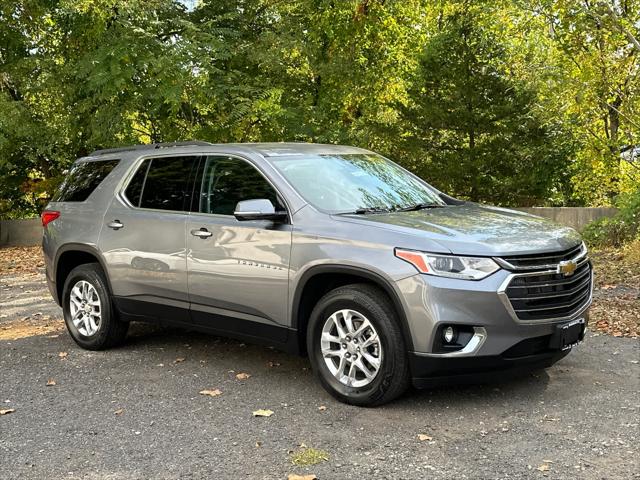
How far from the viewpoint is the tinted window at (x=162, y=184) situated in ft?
19.9

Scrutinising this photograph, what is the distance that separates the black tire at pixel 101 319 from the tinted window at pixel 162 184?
32.1 inches

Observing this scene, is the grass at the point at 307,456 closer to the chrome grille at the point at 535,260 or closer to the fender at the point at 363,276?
the fender at the point at 363,276

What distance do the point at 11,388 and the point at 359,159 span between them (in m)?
3.36

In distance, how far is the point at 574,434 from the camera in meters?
4.32

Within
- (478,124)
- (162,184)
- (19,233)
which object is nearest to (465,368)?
(162,184)

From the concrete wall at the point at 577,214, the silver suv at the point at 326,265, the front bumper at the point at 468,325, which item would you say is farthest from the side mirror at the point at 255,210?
the concrete wall at the point at 577,214

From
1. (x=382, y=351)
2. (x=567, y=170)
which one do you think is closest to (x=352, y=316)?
(x=382, y=351)

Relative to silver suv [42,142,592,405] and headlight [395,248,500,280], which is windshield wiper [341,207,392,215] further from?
headlight [395,248,500,280]

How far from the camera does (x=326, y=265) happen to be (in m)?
4.92

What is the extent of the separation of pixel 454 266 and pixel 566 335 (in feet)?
3.14

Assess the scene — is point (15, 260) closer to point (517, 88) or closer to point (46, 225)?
point (46, 225)

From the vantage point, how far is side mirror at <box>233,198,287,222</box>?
5.08 metres

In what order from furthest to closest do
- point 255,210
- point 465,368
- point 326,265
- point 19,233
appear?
point 19,233 → point 255,210 → point 326,265 → point 465,368

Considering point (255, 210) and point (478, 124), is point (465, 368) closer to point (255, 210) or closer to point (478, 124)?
point (255, 210)
